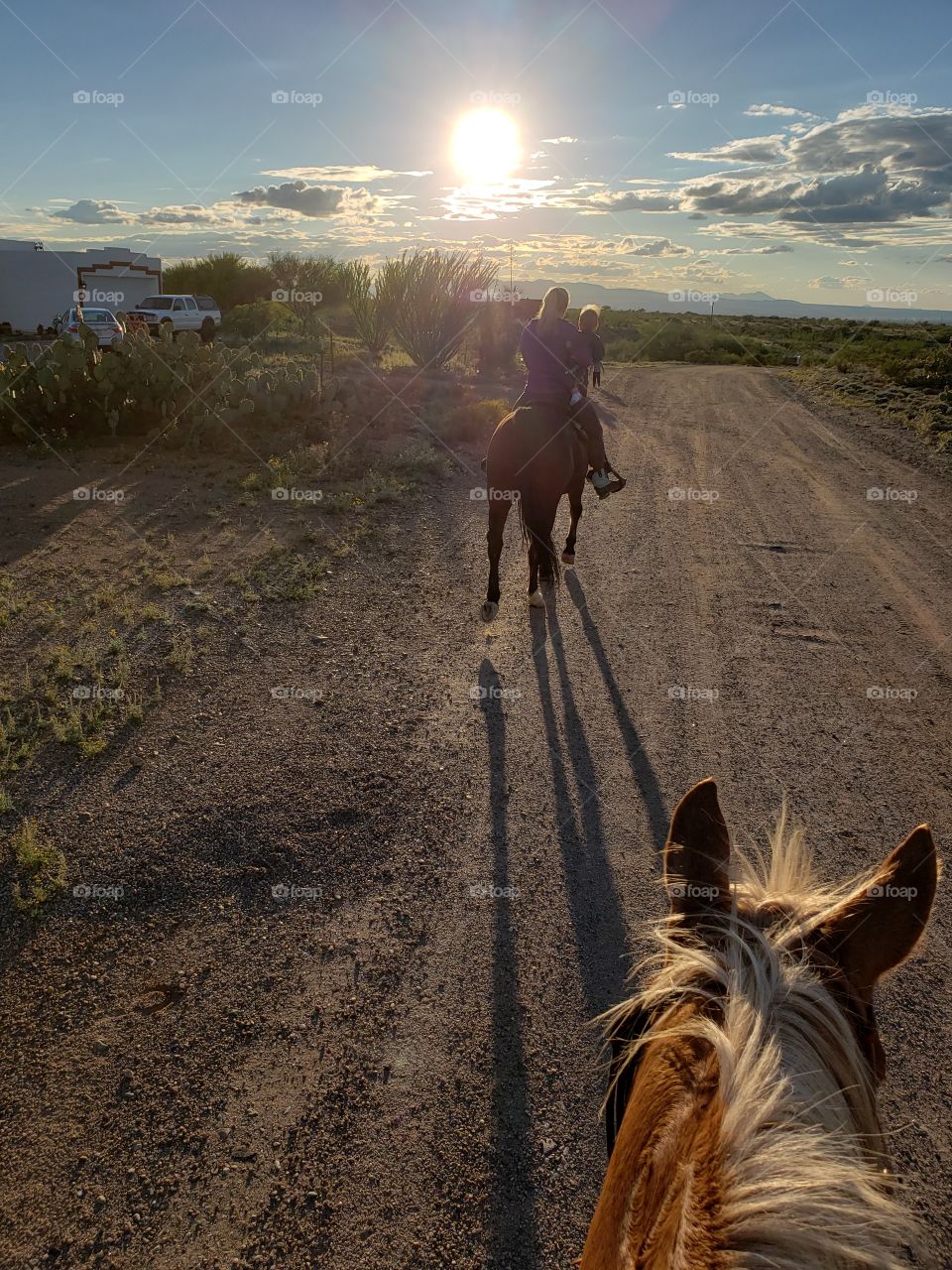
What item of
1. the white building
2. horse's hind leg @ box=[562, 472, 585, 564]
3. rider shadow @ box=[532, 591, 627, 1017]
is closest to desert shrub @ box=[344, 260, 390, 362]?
the white building

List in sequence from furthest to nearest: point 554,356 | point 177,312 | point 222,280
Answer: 1. point 222,280
2. point 177,312
3. point 554,356

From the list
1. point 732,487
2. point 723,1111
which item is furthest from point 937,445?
point 723,1111

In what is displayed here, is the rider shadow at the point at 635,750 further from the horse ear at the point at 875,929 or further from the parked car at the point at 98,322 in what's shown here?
the parked car at the point at 98,322

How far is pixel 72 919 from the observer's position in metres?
3.29

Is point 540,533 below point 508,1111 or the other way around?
the other way around

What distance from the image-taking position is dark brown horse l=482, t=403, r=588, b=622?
6.07 metres

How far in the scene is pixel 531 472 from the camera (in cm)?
611

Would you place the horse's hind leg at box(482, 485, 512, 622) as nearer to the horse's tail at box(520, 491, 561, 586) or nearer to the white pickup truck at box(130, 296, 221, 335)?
the horse's tail at box(520, 491, 561, 586)

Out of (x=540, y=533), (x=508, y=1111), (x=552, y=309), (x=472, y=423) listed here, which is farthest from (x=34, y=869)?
(x=472, y=423)

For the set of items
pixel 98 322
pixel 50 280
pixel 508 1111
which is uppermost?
pixel 50 280

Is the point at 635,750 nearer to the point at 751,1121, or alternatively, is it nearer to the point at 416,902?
the point at 416,902

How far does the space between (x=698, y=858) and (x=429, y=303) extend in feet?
68.1

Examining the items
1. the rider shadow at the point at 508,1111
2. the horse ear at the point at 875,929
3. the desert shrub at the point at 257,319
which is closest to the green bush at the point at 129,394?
the rider shadow at the point at 508,1111

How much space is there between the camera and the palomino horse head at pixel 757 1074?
86 centimetres
